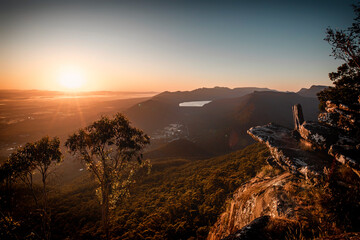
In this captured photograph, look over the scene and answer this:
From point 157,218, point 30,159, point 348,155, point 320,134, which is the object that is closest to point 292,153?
point 320,134

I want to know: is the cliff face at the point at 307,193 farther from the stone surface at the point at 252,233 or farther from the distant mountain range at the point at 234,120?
the distant mountain range at the point at 234,120

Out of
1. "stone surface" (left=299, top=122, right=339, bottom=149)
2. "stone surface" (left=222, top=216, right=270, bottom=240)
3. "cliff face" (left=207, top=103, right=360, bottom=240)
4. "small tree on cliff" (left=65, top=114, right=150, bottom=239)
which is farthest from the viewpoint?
"small tree on cliff" (left=65, top=114, right=150, bottom=239)

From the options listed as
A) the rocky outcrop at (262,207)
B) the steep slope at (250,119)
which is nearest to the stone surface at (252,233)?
the rocky outcrop at (262,207)

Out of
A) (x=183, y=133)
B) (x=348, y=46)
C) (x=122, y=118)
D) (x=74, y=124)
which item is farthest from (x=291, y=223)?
(x=74, y=124)

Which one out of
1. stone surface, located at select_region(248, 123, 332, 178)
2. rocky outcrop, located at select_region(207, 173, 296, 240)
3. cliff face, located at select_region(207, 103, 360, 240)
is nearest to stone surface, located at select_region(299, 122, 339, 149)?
cliff face, located at select_region(207, 103, 360, 240)

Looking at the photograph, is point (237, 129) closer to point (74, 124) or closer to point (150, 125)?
point (150, 125)

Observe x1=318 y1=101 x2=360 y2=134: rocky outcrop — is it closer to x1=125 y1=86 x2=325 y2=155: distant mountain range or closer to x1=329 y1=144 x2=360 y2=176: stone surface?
x1=329 y1=144 x2=360 y2=176: stone surface

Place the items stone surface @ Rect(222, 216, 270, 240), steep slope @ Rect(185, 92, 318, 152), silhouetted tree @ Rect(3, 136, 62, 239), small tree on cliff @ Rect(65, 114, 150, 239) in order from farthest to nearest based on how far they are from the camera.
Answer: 1. steep slope @ Rect(185, 92, 318, 152)
2. small tree on cliff @ Rect(65, 114, 150, 239)
3. silhouetted tree @ Rect(3, 136, 62, 239)
4. stone surface @ Rect(222, 216, 270, 240)

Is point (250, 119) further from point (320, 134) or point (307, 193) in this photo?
point (307, 193)
